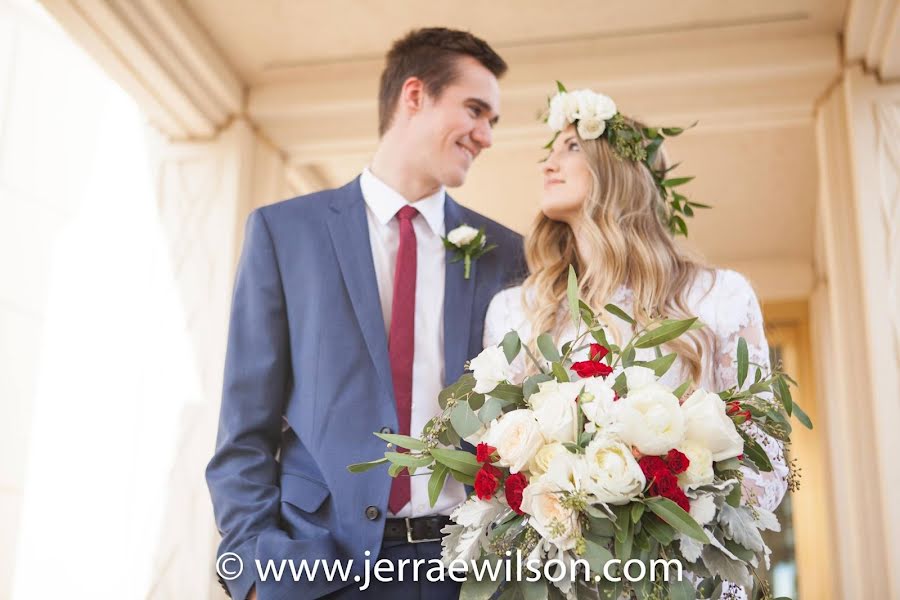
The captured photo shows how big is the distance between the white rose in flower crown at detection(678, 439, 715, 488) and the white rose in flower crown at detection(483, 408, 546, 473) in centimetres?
24

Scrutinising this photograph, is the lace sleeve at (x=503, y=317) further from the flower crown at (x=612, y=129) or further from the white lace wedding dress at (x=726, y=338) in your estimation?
the flower crown at (x=612, y=129)

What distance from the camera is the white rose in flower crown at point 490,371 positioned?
176 centimetres

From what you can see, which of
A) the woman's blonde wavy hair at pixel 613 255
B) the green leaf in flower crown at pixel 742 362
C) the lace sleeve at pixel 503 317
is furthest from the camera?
the lace sleeve at pixel 503 317

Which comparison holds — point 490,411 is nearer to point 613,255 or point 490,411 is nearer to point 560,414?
point 560,414

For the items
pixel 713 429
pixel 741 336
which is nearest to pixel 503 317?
pixel 741 336

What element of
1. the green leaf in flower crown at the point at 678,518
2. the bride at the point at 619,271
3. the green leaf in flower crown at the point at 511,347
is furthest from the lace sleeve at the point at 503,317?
the green leaf in flower crown at the point at 678,518

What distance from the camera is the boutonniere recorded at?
272 centimetres

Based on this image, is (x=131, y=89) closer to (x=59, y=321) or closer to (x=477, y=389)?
(x=59, y=321)

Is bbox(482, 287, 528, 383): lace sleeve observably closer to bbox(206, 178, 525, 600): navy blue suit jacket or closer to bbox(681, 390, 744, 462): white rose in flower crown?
bbox(206, 178, 525, 600): navy blue suit jacket

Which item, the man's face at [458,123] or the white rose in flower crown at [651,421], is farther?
the man's face at [458,123]

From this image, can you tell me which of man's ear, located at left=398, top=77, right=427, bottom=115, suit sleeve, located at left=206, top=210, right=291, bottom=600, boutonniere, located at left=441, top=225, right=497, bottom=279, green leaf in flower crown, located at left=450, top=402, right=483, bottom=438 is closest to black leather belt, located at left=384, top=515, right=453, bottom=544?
suit sleeve, located at left=206, top=210, right=291, bottom=600

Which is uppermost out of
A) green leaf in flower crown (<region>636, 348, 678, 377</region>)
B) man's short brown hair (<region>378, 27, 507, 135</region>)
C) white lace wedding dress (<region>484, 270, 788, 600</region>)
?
man's short brown hair (<region>378, 27, 507, 135</region>)

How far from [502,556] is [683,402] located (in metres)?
0.43

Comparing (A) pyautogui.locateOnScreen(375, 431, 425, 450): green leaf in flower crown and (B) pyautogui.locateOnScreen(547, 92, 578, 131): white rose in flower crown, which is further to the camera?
(B) pyautogui.locateOnScreen(547, 92, 578, 131): white rose in flower crown
